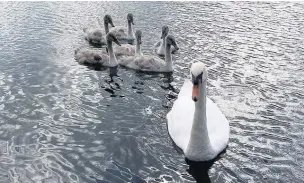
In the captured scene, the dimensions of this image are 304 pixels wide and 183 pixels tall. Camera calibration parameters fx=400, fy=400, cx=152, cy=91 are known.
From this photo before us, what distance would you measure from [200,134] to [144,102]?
4.98 meters

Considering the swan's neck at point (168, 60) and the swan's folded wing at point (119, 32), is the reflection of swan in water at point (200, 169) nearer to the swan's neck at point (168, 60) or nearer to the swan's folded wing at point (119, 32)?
the swan's neck at point (168, 60)

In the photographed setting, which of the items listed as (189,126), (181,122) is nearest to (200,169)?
(189,126)

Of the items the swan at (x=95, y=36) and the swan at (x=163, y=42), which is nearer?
the swan at (x=163, y=42)

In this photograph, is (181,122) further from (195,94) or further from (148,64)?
(148,64)

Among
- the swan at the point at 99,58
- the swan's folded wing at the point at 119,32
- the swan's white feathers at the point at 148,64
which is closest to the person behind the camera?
the swan's white feathers at the point at 148,64

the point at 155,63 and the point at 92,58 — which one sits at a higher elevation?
the point at 92,58

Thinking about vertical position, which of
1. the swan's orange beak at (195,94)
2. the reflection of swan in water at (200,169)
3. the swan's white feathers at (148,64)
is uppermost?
the swan's orange beak at (195,94)

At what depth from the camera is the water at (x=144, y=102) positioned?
10859mm

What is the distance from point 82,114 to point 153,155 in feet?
12.9

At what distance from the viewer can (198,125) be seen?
10648 millimetres

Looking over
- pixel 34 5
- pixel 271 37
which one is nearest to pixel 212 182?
pixel 271 37

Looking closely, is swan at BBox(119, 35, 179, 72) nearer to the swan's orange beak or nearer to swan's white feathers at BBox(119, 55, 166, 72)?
swan's white feathers at BBox(119, 55, 166, 72)

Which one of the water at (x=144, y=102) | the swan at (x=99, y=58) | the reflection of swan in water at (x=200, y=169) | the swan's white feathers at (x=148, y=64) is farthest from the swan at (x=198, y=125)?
the swan at (x=99, y=58)

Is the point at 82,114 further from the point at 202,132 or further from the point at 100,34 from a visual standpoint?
the point at 100,34
